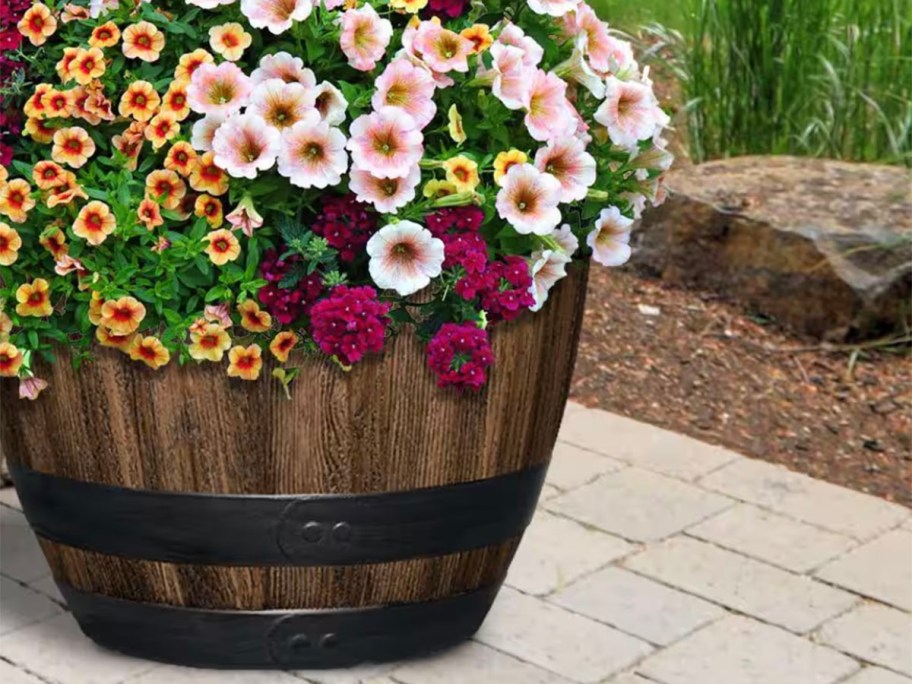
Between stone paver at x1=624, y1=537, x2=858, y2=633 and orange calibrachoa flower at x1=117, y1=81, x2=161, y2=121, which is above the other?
orange calibrachoa flower at x1=117, y1=81, x2=161, y2=121

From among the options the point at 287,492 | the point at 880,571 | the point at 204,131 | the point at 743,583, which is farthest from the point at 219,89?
the point at 880,571

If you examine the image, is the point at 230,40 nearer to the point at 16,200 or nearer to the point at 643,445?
the point at 16,200

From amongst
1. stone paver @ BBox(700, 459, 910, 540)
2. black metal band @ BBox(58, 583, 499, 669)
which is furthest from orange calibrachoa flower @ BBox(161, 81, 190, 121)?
stone paver @ BBox(700, 459, 910, 540)

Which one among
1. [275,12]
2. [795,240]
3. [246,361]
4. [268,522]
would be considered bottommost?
[795,240]

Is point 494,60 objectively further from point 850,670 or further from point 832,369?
point 832,369

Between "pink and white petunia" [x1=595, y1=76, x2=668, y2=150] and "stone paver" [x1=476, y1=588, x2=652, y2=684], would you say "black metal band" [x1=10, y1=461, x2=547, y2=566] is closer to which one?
"stone paver" [x1=476, y1=588, x2=652, y2=684]

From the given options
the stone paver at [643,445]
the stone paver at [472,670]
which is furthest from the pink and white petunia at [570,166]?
the stone paver at [643,445]

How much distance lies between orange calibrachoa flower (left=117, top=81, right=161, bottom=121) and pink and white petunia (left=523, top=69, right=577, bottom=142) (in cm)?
58

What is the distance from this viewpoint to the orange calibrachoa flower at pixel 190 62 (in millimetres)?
2941

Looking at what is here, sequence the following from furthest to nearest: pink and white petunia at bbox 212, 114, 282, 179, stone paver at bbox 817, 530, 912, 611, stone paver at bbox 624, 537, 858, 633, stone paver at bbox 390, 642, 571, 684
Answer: stone paver at bbox 817, 530, 912, 611 < stone paver at bbox 624, 537, 858, 633 < stone paver at bbox 390, 642, 571, 684 < pink and white petunia at bbox 212, 114, 282, 179

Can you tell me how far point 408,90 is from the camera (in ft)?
9.55

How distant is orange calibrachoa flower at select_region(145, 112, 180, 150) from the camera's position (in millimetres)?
2926

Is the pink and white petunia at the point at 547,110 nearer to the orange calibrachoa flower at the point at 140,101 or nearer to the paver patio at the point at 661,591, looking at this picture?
the orange calibrachoa flower at the point at 140,101

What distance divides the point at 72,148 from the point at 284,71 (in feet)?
1.21
